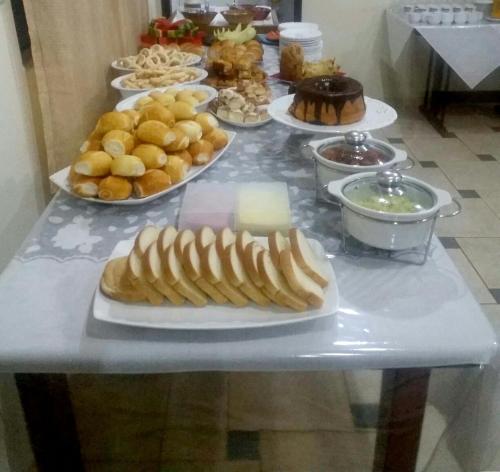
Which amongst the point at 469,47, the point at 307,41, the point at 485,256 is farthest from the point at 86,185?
the point at 469,47

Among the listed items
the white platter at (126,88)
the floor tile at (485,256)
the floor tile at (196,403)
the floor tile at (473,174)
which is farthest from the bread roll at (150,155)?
the floor tile at (473,174)

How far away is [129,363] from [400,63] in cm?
348

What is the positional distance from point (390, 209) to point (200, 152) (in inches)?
16.6

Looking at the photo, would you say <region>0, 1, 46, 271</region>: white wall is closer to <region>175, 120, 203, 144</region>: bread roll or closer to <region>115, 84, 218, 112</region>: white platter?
<region>115, 84, 218, 112</region>: white platter

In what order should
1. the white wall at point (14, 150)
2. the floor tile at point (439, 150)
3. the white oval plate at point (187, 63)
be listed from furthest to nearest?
the floor tile at point (439, 150) → the white oval plate at point (187, 63) → the white wall at point (14, 150)

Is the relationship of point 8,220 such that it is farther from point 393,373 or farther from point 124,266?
point 393,373

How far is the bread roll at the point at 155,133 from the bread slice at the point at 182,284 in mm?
350

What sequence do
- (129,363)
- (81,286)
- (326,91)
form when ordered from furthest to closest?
(326,91) < (81,286) < (129,363)

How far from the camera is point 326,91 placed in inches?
43.8

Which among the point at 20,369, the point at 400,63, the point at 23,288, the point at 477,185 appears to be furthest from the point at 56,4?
the point at 400,63

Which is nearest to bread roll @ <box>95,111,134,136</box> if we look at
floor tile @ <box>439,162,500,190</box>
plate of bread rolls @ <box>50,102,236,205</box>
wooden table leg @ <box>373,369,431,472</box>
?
plate of bread rolls @ <box>50,102,236,205</box>

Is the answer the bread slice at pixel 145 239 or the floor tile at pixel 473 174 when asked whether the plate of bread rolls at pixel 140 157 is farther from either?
the floor tile at pixel 473 174

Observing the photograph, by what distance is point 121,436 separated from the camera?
3.67ft

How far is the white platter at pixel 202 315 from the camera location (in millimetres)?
615
